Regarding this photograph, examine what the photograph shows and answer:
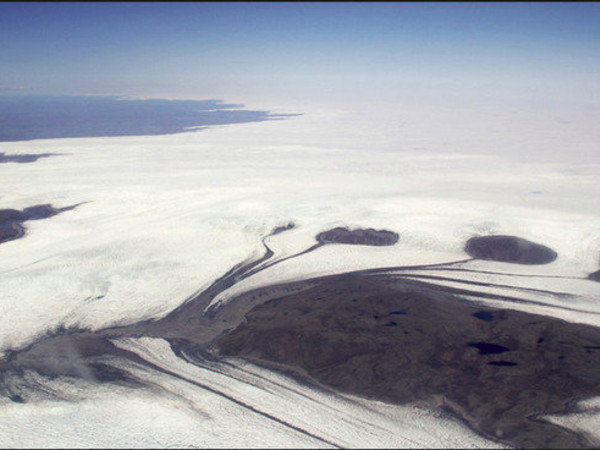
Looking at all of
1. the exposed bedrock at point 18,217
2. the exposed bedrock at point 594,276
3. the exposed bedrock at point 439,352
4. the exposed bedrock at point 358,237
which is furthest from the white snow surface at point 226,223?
the exposed bedrock at point 439,352

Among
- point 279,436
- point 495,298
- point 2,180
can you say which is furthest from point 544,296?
point 2,180

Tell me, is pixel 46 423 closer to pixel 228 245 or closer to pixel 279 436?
pixel 279 436

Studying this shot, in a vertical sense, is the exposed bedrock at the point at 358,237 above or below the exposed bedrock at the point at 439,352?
above

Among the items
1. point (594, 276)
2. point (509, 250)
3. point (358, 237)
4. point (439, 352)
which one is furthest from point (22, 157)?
point (594, 276)

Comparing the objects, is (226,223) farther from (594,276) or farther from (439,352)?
(594,276)

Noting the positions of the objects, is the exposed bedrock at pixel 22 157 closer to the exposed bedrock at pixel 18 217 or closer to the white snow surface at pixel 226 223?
the white snow surface at pixel 226 223
